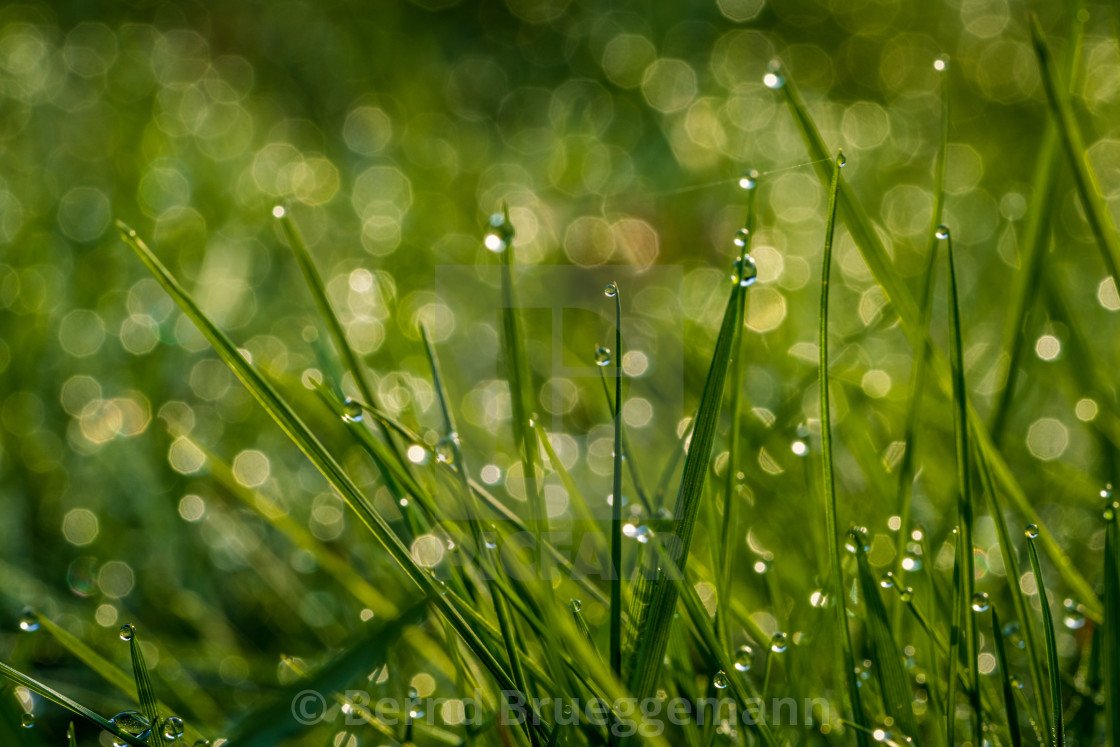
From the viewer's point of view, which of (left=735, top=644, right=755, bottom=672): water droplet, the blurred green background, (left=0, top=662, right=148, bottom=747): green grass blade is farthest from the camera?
the blurred green background

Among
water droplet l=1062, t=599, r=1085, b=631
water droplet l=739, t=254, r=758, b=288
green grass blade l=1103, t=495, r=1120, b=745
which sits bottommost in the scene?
green grass blade l=1103, t=495, r=1120, b=745

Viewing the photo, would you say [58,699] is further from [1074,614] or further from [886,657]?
[1074,614]

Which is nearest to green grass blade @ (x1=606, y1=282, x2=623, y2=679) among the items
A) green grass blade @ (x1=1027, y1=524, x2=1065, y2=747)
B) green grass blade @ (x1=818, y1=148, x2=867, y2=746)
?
green grass blade @ (x1=818, y1=148, x2=867, y2=746)

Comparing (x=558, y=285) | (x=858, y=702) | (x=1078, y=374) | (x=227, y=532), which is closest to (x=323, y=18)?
(x=558, y=285)

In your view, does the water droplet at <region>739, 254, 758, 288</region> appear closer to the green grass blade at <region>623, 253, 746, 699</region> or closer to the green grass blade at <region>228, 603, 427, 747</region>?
the green grass blade at <region>623, 253, 746, 699</region>

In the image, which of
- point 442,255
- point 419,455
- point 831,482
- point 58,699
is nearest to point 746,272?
point 831,482

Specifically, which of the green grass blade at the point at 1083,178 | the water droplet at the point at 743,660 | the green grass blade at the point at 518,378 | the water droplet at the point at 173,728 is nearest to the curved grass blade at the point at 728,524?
the water droplet at the point at 743,660

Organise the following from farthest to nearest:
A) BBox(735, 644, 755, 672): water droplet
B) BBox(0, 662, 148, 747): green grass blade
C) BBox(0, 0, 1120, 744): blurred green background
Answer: BBox(0, 0, 1120, 744): blurred green background
BBox(735, 644, 755, 672): water droplet
BBox(0, 662, 148, 747): green grass blade

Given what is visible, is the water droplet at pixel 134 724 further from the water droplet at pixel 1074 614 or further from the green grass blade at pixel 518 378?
the water droplet at pixel 1074 614
